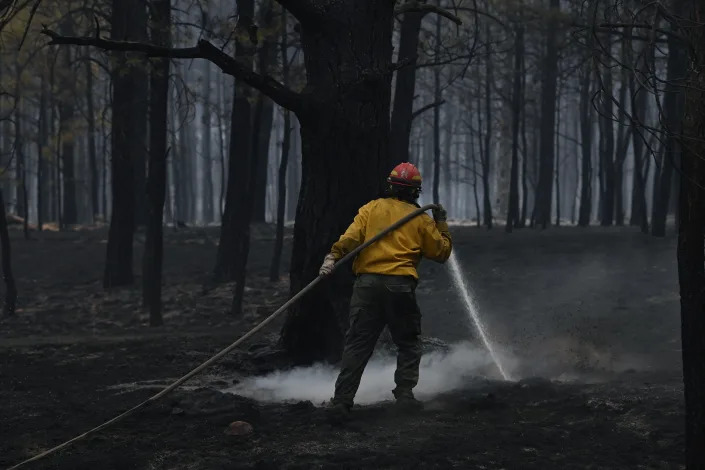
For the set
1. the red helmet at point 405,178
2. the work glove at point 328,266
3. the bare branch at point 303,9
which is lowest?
the work glove at point 328,266

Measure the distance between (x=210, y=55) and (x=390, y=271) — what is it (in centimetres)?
243

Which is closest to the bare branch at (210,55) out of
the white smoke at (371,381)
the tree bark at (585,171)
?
the white smoke at (371,381)

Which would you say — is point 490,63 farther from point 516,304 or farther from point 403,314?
point 403,314

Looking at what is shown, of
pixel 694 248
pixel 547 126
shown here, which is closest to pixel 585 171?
pixel 547 126

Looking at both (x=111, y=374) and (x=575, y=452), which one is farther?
(x=111, y=374)

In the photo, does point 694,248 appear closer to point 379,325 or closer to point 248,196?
point 379,325

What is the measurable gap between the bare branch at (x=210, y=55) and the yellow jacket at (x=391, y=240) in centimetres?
169

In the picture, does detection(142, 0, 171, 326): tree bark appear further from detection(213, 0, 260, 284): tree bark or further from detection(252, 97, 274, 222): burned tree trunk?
detection(252, 97, 274, 222): burned tree trunk

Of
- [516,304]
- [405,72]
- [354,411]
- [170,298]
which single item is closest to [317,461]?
[354,411]

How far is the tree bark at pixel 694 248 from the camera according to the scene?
14.9ft

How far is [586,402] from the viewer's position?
7109 millimetres

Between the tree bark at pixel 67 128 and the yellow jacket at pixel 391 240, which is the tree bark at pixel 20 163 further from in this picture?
the yellow jacket at pixel 391 240

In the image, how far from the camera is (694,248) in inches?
182

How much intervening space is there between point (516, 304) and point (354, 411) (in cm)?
713
